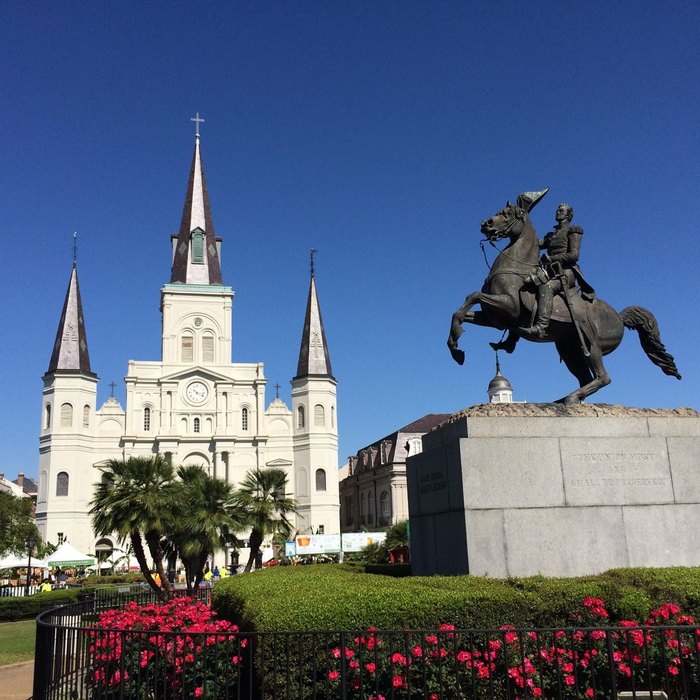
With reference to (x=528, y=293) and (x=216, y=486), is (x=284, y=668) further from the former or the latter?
(x=216, y=486)

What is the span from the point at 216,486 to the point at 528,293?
21895 millimetres

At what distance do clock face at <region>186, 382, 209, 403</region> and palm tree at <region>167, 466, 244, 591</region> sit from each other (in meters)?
38.0

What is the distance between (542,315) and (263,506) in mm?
24241

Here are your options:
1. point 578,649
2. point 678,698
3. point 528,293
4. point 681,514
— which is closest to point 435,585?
point 578,649

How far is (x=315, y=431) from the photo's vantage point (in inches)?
2675

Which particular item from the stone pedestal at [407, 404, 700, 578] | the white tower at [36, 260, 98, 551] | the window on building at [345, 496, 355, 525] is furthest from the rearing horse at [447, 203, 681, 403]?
the window on building at [345, 496, 355, 525]

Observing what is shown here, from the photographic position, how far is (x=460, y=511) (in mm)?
9156

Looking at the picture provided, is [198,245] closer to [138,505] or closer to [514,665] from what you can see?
→ [138,505]

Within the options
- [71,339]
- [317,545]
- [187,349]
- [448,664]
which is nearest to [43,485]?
[71,339]

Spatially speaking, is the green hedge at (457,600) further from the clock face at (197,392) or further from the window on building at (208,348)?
the window on building at (208,348)

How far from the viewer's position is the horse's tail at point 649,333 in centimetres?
1141

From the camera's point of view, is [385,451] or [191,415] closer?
[191,415]

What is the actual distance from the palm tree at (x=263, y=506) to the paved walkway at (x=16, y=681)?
1540 centimetres

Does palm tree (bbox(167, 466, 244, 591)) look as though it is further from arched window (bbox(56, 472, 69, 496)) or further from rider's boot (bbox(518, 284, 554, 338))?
arched window (bbox(56, 472, 69, 496))
